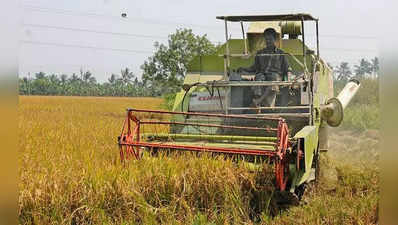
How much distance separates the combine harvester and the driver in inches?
4.1

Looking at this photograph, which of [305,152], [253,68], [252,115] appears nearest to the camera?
[305,152]

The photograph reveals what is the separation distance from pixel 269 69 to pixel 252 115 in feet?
2.75

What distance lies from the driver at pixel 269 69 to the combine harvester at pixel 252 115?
0.10 m

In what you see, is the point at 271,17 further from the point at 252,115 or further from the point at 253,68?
the point at 252,115

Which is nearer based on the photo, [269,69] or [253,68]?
[269,69]

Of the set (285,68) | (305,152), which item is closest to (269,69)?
(285,68)

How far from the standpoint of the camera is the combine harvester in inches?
195

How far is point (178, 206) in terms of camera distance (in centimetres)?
469

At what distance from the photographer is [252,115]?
6418mm

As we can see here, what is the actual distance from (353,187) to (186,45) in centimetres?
1889

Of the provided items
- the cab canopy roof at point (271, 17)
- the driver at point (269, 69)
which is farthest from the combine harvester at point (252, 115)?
the driver at point (269, 69)

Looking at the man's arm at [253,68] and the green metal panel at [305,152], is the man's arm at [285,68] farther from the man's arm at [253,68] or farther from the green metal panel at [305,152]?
the green metal panel at [305,152]

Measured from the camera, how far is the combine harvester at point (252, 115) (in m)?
4.95
